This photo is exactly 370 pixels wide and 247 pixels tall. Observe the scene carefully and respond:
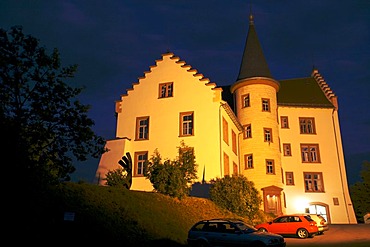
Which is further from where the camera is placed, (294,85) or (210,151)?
(294,85)

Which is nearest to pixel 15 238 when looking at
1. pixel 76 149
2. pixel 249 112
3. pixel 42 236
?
pixel 42 236

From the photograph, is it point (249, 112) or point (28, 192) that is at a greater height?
point (249, 112)

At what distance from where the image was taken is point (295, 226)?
74.6 feet

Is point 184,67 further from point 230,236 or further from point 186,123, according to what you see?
point 230,236

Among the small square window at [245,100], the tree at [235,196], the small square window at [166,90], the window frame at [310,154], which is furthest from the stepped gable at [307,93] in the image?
the tree at [235,196]

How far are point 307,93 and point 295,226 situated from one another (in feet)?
92.4

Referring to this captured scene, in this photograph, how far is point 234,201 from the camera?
87.7ft

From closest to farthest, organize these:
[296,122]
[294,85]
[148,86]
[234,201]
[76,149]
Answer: [76,149] < [234,201] < [148,86] < [296,122] < [294,85]

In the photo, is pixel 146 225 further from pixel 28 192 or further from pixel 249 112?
pixel 249 112

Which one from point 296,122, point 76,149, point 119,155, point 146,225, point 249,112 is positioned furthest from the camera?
point 296,122

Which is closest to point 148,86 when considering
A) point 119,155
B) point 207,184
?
point 119,155

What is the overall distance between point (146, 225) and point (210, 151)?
44.9 feet

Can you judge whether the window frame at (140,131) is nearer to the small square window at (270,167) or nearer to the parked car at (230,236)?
the small square window at (270,167)

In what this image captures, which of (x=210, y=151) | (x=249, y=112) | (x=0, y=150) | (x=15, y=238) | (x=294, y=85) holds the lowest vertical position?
(x=15, y=238)
